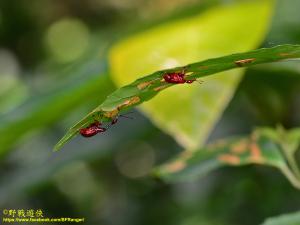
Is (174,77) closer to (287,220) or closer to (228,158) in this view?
(287,220)

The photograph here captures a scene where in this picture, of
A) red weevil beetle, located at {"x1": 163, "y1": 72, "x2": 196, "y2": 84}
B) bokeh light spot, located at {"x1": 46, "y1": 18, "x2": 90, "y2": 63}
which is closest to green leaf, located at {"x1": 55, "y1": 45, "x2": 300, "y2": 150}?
red weevil beetle, located at {"x1": 163, "y1": 72, "x2": 196, "y2": 84}

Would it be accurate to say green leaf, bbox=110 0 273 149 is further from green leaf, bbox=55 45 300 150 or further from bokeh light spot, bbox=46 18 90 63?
bokeh light spot, bbox=46 18 90 63

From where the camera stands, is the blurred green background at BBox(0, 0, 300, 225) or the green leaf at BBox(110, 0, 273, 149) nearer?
the green leaf at BBox(110, 0, 273, 149)

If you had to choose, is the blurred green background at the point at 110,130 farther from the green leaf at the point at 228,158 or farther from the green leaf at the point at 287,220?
the green leaf at the point at 287,220

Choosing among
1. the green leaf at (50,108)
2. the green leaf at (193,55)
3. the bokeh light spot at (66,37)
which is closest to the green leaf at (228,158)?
the green leaf at (193,55)

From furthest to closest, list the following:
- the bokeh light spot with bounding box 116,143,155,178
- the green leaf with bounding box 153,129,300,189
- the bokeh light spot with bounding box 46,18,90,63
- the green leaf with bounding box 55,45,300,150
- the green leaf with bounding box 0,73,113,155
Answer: the bokeh light spot with bounding box 46,18,90,63, the bokeh light spot with bounding box 116,143,155,178, the green leaf with bounding box 0,73,113,155, the green leaf with bounding box 153,129,300,189, the green leaf with bounding box 55,45,300,150

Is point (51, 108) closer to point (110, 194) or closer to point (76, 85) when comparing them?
point (76, 85)

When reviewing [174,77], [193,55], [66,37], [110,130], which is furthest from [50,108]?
[66,37]
